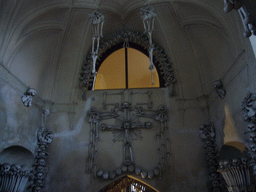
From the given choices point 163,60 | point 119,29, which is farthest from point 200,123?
point 119,29

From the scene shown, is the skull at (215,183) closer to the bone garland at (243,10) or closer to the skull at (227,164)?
the skull at (227,164)

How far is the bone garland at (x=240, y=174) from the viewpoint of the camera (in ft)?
11.7

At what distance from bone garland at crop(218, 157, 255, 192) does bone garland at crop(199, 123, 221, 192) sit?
2.39ft

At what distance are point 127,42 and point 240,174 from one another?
13.0 feet

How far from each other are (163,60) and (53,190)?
3.66 metres

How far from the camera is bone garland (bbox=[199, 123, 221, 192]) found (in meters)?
4.52

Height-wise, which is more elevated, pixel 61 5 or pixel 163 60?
pixel 61 5

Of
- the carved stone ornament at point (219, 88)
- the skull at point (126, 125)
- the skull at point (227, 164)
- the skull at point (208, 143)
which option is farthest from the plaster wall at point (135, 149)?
the skull at point (227, 164)

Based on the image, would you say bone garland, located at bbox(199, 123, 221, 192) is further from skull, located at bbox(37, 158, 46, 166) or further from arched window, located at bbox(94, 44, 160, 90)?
skull, located at bbox(37, 158, 46, 166)

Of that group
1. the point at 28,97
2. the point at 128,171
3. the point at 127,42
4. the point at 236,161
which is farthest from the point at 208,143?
the point at 28,97

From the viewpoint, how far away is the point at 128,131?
5.28 metres

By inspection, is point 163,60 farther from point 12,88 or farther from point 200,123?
point 12,88

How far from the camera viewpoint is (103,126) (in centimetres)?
530

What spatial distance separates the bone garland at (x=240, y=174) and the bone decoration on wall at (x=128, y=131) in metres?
1.41
